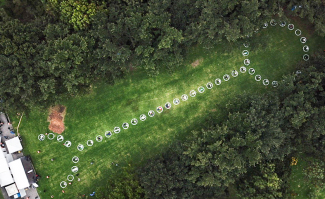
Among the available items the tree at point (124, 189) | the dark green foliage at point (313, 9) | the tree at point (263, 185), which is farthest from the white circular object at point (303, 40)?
the tree at point (124, 189)

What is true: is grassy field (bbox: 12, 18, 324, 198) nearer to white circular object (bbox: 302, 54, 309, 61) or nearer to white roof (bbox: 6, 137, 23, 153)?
white circular object (bbox: 302, 54, 309, 61)

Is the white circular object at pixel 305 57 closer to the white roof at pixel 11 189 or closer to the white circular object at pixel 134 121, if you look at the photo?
the white circular object at pixel 134 121

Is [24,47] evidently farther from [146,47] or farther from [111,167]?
[111,167]

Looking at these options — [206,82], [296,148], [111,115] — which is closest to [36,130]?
[111,115]

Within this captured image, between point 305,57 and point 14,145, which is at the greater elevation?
point 14,145

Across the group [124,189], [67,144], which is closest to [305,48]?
[124,189]

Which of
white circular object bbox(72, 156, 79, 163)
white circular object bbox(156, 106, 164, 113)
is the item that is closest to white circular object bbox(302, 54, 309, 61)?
white circular object bbox(156, 106, 164, 113)

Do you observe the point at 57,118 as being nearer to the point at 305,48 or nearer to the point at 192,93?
the point at 192,93
